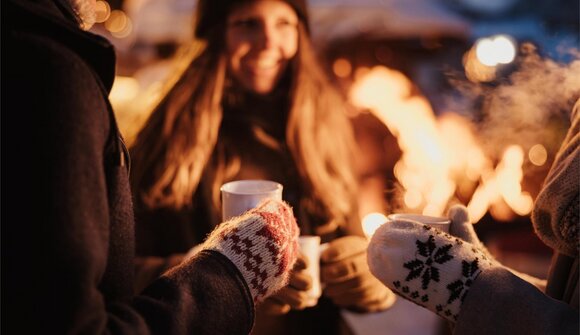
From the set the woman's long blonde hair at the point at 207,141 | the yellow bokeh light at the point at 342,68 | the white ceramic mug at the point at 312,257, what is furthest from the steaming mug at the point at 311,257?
the yellow bokeh light at the point at 342,68

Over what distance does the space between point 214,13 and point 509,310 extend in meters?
1.93

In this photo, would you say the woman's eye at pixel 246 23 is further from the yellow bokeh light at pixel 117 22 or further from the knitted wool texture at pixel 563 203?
the yellow bokeh light at pixel 117 22

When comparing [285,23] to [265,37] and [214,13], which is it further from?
[214,13]

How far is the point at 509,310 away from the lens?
113cm

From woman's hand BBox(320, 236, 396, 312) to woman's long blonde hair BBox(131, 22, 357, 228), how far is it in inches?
21.1

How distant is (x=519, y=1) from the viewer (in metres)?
8.26

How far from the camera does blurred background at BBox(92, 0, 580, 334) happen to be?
2621 mm

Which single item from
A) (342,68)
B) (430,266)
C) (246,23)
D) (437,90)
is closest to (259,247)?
(430,266)

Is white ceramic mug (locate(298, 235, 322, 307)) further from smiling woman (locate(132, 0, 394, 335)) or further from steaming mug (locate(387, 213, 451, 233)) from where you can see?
smiling woman (locate(132, 0, 394, 335))

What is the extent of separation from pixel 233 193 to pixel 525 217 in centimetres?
468

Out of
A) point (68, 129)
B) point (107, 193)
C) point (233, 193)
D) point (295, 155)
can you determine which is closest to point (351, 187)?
point (295, 155)

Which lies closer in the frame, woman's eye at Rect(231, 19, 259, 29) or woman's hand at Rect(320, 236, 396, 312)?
woman's hand at Rect(320, 236, 396, 312)

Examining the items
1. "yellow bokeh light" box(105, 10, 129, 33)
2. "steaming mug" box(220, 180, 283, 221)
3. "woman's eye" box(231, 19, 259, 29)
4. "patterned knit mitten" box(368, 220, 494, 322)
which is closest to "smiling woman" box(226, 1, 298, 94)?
"woman's eye" box(231, 19, 259, 29)

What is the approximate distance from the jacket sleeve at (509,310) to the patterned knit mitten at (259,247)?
1.53 feet
